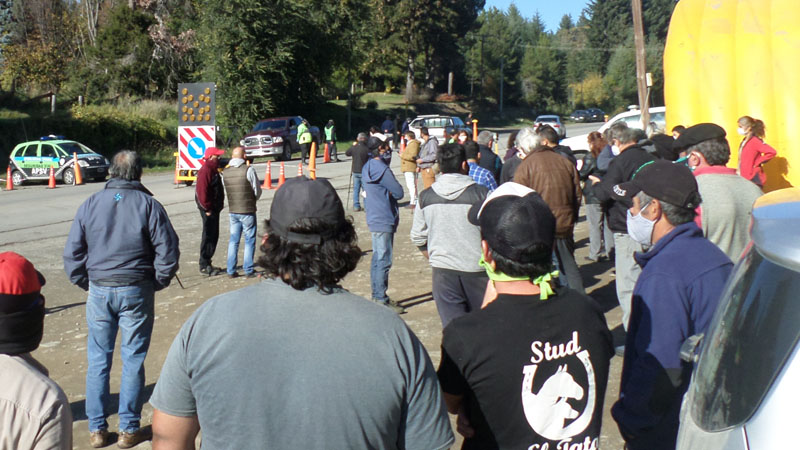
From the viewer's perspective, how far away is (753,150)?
822 cm

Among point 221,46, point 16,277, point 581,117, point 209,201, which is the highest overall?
point 221,46

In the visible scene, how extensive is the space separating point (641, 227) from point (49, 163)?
24081mm

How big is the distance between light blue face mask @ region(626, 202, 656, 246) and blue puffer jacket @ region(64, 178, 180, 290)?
3.08m

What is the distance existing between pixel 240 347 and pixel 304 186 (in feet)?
1.83

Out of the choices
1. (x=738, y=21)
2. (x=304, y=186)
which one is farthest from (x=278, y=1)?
(x=304, y=186)

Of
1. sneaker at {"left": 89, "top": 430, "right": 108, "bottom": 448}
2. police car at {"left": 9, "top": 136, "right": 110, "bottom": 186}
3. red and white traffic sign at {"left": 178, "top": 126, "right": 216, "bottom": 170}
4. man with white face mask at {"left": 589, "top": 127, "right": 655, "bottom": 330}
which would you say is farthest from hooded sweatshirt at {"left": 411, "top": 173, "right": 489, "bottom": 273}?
police car at {"left": 9, "top": 136, "right": 110, "bottom": 186}

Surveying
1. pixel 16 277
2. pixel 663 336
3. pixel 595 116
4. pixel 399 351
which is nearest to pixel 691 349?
pixel 663 336

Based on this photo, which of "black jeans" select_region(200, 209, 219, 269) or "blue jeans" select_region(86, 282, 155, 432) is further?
"black jeans" select_region(200, 209, 219, 269)

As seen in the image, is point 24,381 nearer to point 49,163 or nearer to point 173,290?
point 173,290

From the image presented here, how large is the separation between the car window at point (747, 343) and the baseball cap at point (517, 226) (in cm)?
61

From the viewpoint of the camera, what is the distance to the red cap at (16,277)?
2613 millimetres

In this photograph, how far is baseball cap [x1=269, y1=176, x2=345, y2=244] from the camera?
89.7 inches

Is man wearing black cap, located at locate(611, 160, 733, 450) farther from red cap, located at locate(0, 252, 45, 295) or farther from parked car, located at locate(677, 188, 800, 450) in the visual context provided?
red cap, located at locate(0, 252, 45, 295)

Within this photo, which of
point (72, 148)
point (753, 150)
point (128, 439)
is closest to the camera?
point (128, 439)
